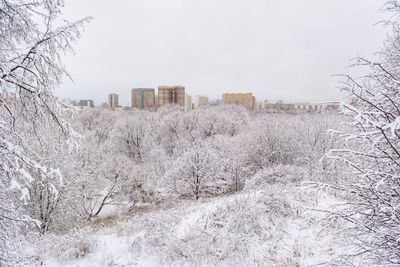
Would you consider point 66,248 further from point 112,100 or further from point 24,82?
A: point 112,100

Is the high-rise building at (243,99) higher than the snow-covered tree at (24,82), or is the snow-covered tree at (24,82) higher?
the high-rise building at (243,99)

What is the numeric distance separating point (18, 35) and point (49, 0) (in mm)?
736

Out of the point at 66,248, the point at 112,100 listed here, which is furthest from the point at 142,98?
the point at 66,248

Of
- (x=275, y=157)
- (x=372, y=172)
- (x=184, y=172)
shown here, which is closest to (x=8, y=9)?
(x=372, y=172)

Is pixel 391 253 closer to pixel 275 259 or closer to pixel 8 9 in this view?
pixel 275 259

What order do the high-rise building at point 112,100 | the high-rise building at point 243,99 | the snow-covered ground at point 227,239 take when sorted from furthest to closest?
1. the high-rise building at point 112,100
2. the high-rise building at point 243,99
3. the snow-covered ground at point 227,239

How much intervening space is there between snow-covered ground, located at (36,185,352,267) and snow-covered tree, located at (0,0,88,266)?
3040 mm

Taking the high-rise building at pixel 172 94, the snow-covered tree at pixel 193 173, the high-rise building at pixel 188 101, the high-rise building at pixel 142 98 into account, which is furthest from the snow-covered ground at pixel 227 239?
the high-rise building at pixel 142 98

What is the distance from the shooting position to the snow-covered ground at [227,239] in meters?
5.95

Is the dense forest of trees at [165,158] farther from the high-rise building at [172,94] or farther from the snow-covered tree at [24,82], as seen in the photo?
the high-rise building at [172,94]

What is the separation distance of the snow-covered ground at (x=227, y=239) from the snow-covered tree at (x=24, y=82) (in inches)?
120

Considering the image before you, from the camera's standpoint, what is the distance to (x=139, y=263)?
6.01 meters

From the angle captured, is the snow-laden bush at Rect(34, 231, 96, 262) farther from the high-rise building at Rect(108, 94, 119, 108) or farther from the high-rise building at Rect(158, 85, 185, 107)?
the high-rise building at Rect(108, 94, 119, 108)

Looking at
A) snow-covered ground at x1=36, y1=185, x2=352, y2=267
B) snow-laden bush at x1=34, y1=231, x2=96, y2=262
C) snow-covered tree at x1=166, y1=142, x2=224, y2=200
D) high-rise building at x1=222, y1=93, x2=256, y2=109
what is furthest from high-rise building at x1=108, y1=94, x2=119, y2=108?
snow-laden bush at x1=34, y1=231, x2=96, y2=262
